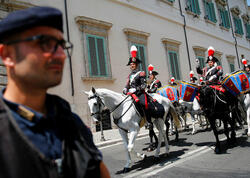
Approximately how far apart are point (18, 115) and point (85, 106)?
1012 cm

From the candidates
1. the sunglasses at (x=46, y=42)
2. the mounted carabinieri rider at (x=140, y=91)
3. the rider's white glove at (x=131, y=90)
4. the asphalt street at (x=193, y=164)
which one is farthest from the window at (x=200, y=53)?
the sunglasses at (x=46, y=42)

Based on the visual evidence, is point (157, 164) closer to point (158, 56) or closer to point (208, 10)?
point (158, 56)

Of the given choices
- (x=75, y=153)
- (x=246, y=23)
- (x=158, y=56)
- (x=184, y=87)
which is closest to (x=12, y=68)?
(x=75, y=153)

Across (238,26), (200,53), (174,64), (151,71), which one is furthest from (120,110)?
(238,26)

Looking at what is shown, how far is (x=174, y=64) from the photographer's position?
656 inches

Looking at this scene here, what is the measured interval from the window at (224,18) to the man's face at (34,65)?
81.9 ft

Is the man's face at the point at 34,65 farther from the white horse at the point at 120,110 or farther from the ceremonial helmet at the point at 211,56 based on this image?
the ceremonial helmet at the point at 211,56

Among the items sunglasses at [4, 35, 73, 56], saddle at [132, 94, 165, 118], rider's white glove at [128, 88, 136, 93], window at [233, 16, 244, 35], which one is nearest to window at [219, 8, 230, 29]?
window at [233, 16, 244, 35]

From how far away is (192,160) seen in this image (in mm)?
5086

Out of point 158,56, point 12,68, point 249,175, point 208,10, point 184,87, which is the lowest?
point 249,175

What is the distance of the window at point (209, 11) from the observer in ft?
67.5

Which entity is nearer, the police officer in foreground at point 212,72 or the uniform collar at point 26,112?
the uniform collar at point 26,112

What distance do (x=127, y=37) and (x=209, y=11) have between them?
11972 millimetres

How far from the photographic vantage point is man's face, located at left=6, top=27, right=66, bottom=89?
1.04 meters
